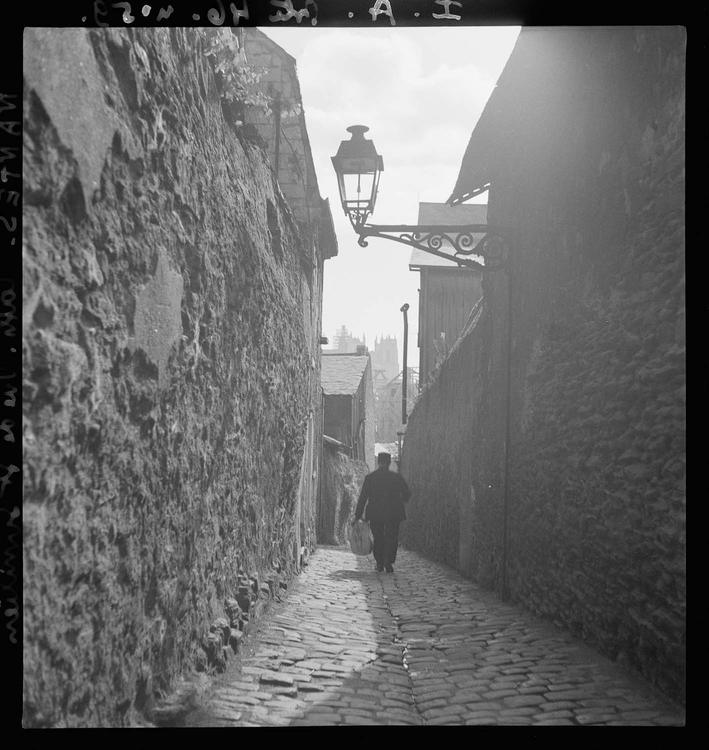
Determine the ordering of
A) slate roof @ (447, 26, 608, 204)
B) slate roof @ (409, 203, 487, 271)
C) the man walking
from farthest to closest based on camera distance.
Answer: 1. slate roof @ (409, 203, 487, 271)
2. the man walking
3. slate roof @ (447, 26, 608, 204)

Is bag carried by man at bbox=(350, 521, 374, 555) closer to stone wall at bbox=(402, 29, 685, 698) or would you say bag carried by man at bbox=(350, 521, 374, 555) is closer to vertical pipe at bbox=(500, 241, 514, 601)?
stone wall at bbox=(402, 29, 685, 698)

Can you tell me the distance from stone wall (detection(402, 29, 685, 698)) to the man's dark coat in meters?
1.67

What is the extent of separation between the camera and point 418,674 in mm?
4605

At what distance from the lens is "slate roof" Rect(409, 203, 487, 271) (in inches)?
891

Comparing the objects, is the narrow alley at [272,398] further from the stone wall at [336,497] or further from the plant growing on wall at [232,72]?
the stone wall at [336,497]

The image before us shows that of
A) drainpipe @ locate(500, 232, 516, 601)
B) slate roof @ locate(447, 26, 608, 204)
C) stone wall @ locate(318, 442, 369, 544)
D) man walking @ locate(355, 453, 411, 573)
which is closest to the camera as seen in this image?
slate roof @ locate(447, 26, 608, 204)

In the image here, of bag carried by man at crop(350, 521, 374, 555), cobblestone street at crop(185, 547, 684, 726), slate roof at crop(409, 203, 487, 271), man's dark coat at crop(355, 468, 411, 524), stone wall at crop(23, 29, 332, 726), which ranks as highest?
slate roof at crop(409, 203, 487, 271)

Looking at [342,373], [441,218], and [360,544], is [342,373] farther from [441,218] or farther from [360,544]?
[360,544]

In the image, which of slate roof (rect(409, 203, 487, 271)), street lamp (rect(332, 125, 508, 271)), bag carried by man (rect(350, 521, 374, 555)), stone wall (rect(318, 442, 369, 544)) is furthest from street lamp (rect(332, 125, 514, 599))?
slate roof (rect(409, 203, 487, 271))

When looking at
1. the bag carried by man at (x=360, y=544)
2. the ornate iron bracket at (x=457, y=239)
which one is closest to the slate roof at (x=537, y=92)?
the ornate iron bracket at (x=457, y=239)

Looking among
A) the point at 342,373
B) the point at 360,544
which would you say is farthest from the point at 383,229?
the point at 342,373

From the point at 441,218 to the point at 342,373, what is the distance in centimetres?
555
